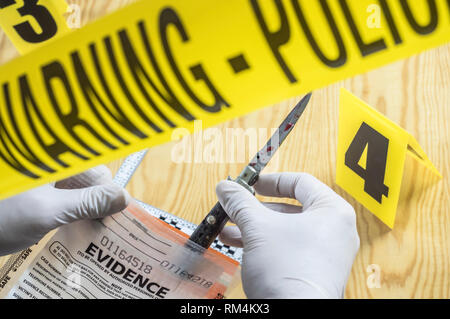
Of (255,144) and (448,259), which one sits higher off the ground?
(255,144)

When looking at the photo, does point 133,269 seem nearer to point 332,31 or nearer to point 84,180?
point 84,180

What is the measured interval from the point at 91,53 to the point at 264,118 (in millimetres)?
751

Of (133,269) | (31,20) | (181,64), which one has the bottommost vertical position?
(133,269)

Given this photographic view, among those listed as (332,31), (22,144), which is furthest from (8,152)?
(332,31)

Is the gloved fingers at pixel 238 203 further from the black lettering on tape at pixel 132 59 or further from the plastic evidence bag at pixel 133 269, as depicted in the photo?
the black lettering on tape at pixel 132 59

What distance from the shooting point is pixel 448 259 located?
2.95 feet

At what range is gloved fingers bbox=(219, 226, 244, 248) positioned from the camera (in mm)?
894

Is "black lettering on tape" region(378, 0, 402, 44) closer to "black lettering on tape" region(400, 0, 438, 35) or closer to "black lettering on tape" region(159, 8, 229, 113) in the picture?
"black lettering on tape" region(400, 0, 438, 35)

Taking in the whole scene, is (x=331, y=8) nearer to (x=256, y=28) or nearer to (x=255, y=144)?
(x=256, y=28)

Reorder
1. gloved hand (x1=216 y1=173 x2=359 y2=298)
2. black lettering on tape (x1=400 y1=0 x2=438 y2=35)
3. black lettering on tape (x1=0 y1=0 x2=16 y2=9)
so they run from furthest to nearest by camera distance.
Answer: black lettering on tape (x1=0 y1=0 x2=16 y2=9), gloved hand (x1=216 y1=173 x2=359 y2=298), black lettering on tape (x1=400 y1=0 x2=438 y2=35)

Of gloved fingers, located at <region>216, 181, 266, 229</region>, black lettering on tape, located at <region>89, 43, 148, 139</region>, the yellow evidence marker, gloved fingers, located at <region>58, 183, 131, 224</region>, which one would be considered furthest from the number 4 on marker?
the yellow evidence marker

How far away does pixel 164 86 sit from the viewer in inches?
16.9

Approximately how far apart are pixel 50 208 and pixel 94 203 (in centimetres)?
10
